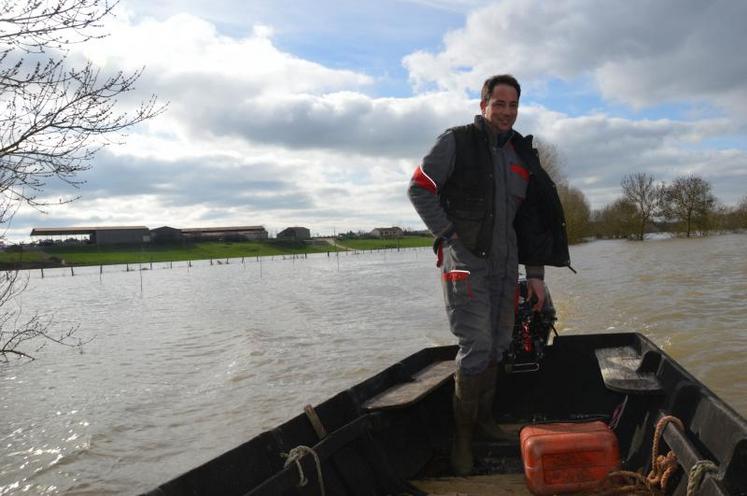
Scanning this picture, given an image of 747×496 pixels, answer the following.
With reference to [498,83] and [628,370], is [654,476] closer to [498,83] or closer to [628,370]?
[628,370]

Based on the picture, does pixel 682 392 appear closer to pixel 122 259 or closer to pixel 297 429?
pixel 297 429

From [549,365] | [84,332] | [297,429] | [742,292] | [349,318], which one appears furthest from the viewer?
[84,332]

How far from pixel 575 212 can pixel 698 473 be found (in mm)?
74281

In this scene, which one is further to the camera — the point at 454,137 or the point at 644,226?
the point at 644,226

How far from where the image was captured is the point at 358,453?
11.7 feet

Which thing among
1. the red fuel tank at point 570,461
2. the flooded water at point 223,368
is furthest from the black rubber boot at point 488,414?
the flooded water at point 223,368

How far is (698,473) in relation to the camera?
245cm

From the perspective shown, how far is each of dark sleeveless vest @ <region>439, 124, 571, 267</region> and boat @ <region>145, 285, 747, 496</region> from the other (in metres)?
0.67

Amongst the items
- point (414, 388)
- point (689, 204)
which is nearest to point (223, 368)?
point (414, 388)

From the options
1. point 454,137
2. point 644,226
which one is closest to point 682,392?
point 454,137

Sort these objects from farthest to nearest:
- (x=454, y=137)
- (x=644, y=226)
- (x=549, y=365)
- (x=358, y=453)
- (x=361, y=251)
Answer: (x=361, y=251) → (x=644, y=226) → (x=549, y=365) → (x=454, y=137) → (x=358, y=453)

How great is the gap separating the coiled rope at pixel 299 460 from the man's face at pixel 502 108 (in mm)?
2515

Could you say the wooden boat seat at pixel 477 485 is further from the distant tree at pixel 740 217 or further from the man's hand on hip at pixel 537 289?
the distant tree at pixel 740 217

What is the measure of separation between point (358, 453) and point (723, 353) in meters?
7.63
